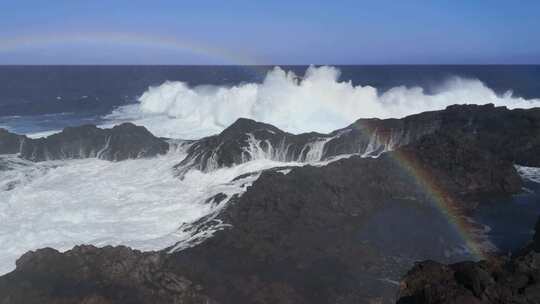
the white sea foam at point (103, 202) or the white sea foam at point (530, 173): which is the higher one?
the white sea foam at point (530, 173)

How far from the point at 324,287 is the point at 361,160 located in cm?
915

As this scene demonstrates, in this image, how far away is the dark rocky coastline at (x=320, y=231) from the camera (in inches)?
563

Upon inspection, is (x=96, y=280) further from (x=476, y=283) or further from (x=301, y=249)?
(x=476, y=283)

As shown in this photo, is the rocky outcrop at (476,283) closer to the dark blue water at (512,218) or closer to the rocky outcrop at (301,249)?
the rocky outcrop at (301,249)

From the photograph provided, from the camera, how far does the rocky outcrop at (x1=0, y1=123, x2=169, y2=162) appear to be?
30.6 m

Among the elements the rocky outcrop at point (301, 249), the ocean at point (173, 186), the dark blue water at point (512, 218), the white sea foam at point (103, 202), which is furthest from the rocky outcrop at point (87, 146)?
Answer: the dark blue water at point (512, 218)

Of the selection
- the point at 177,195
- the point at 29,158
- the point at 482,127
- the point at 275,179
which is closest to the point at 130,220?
the point at 177,195

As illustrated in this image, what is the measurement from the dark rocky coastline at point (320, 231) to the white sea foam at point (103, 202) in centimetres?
139

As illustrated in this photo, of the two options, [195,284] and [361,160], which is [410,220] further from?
[195,284]

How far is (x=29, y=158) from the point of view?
30375 millimetres

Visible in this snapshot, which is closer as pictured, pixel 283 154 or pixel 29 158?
pixel 283 154

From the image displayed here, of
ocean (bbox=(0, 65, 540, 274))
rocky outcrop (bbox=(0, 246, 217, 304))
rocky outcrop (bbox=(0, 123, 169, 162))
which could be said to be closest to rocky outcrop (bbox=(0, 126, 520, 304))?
rocky outcrop (bbox=(0, 246, 217, 304))

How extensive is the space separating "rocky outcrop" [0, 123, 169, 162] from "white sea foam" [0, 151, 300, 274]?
3.12 feet

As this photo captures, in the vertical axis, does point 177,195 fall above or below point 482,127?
below
